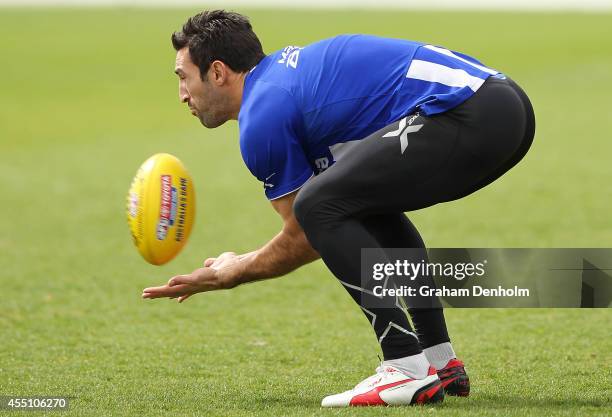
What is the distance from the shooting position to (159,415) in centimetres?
444

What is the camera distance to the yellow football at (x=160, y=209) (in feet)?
16.9

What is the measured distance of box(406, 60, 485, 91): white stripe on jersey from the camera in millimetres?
4441

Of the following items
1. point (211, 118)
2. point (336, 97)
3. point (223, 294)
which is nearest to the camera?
point (336, 97)

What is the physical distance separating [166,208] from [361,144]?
3.95 feet

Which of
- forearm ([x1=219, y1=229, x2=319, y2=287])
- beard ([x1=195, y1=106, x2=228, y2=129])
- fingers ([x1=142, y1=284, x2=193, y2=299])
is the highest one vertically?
beard ([x1=195, y1=106, x2=228, y2=129])

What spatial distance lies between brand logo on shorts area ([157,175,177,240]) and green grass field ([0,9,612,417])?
0.76 metres

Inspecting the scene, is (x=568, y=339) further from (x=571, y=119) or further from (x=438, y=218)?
(x=571, y=119)

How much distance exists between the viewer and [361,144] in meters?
4.43

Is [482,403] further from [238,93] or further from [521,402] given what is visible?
[238,93]

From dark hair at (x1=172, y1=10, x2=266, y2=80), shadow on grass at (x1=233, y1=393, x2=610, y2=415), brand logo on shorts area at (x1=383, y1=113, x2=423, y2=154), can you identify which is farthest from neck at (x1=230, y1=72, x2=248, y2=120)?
shadow on grass at (x1=233, y1=393, x2=610, y2=415)

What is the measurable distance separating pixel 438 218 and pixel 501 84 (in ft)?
27.5

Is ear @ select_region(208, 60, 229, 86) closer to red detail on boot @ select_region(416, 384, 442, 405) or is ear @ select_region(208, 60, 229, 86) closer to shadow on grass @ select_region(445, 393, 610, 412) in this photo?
red detail on boot @ select_region(416, 384, 442, 405)
